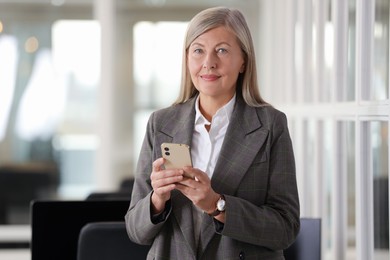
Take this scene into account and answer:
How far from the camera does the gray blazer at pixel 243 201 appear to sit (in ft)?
7.18

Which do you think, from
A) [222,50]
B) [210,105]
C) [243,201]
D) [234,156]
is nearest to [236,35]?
[222,50]

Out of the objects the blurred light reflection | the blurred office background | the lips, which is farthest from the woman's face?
the blurred light reflection

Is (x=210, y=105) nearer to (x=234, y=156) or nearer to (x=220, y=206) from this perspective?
(x=234, y=156)

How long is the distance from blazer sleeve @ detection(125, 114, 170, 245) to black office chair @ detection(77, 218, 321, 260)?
732mm

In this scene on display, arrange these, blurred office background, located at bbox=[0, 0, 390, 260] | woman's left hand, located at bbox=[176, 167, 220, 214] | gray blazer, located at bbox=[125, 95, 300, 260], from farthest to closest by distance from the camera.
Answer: blurred office background, located at bbox=[0, 0, 390, 260] < gray blazer, located at bbox=[125, 95, 300, 260] < woman's left hand, located at bbox=[176, 167, 220, 214]

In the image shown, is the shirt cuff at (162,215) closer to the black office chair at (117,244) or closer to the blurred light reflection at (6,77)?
the black office chair at (117,244)

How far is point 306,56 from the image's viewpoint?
16.0 ft

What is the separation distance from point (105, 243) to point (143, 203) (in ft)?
2.76

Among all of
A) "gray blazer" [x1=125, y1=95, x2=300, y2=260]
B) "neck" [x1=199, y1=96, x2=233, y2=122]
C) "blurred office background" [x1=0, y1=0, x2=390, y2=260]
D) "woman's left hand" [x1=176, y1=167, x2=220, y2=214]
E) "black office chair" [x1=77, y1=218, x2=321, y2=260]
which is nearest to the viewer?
"woman's left hand" [x1=176, y1=167, x2=220, y2=214]

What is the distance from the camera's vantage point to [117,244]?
3033 millimetres

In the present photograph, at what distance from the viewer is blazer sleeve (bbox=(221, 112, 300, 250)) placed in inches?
84.9

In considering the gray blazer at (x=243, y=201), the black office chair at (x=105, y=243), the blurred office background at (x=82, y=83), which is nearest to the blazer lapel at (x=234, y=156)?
the gray blazer at (x=243, y=201)

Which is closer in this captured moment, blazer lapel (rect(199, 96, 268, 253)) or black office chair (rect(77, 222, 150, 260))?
blazer lapel (rect(199, 96, 268, 253))

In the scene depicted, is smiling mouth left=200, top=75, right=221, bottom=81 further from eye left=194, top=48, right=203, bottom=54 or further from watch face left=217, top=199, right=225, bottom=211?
watch face left=217, top=199, right=225, bottom=211
